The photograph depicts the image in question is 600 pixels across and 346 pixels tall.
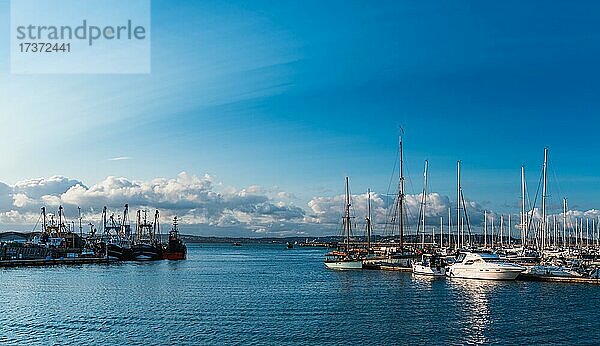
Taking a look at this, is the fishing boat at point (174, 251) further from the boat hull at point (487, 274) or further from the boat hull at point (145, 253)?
the boat hull at point (487, 274)

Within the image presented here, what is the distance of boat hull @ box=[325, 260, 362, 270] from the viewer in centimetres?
10600

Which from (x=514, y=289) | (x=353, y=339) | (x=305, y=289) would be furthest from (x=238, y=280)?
(x=353, y=339)

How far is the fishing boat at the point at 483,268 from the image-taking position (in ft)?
258

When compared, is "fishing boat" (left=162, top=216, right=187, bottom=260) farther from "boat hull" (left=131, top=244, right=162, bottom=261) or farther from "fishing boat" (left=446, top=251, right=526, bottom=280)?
"fishing boat" (left=446, top=251, right=526, bottom=280)

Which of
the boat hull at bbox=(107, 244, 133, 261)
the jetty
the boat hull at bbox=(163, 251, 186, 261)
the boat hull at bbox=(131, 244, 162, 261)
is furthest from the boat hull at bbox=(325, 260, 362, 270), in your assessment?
the boat hull at bbox=(163, 251, 186, 261)

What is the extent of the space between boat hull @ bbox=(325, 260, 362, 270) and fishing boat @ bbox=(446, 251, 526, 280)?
23.2m

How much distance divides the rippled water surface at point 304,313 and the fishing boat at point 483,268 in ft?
7.76

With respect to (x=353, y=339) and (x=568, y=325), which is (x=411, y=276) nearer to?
(x=568, y=325)

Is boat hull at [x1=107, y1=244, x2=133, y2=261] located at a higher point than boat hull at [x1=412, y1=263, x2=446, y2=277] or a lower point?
lower

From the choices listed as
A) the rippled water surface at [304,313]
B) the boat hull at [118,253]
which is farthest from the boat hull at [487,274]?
the boat hull at [118,253]

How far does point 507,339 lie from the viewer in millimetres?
41688

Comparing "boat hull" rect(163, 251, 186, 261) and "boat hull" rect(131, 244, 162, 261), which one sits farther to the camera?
"boat hull" rect(163, 251, 186, 261)

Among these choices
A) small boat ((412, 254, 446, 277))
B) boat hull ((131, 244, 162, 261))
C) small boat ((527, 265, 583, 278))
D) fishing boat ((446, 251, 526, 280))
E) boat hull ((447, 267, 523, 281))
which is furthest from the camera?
boat hull ((131, 244, 162, 261))

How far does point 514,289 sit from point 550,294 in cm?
606
